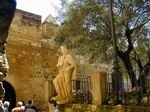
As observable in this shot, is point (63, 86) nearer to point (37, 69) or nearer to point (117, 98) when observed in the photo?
point (117, 98)

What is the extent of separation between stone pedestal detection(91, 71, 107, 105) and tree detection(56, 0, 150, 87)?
7.83 ft

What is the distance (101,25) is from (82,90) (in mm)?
3171

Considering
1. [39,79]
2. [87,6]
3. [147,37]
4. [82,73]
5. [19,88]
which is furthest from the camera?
[82,73]

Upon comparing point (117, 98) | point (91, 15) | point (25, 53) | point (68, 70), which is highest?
point (91, 15)

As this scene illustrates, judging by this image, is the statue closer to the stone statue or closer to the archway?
the stone statue

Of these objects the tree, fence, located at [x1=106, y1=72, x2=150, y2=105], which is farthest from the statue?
the tree

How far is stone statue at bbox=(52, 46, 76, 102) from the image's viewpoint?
11805mm

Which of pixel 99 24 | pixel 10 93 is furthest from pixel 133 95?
pixel 10 93

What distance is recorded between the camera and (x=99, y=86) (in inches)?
424

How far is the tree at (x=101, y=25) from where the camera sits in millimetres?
13148

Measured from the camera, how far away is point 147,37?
14812 mm

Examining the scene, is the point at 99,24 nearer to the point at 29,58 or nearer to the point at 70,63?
the point at 70,63

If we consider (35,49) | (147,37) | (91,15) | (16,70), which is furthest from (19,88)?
(147,37)

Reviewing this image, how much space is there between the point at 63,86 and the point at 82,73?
25.5ft
